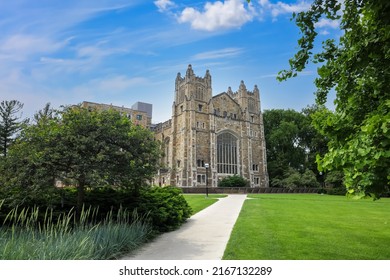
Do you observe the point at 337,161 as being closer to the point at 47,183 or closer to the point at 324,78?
the point at 324,78

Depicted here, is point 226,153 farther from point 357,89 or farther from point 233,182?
point 357,89

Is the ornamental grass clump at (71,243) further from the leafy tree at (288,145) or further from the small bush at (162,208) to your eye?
the leafy tree at (288,145)

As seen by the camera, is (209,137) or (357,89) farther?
(209,137)

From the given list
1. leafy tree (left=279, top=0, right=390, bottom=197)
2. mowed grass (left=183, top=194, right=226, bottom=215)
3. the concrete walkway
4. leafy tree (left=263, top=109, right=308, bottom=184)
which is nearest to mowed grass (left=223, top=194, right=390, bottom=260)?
the concrete walkway

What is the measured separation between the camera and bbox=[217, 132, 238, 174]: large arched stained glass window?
56.2 m

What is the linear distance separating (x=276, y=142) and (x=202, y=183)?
22103mm

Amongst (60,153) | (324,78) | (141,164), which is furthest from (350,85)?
(60,153)

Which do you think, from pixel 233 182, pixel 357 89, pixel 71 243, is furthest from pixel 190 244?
pixel 233 182

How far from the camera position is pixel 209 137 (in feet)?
181

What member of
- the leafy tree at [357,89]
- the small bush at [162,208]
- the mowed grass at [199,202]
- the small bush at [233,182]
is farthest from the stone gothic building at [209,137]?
the leafy tree at [357,89]

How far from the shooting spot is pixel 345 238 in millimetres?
8828

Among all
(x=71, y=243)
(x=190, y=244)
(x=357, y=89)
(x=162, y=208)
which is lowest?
(x=190, y=244)

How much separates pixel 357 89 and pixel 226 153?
5055 cm

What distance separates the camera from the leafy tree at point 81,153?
7.98 metres
